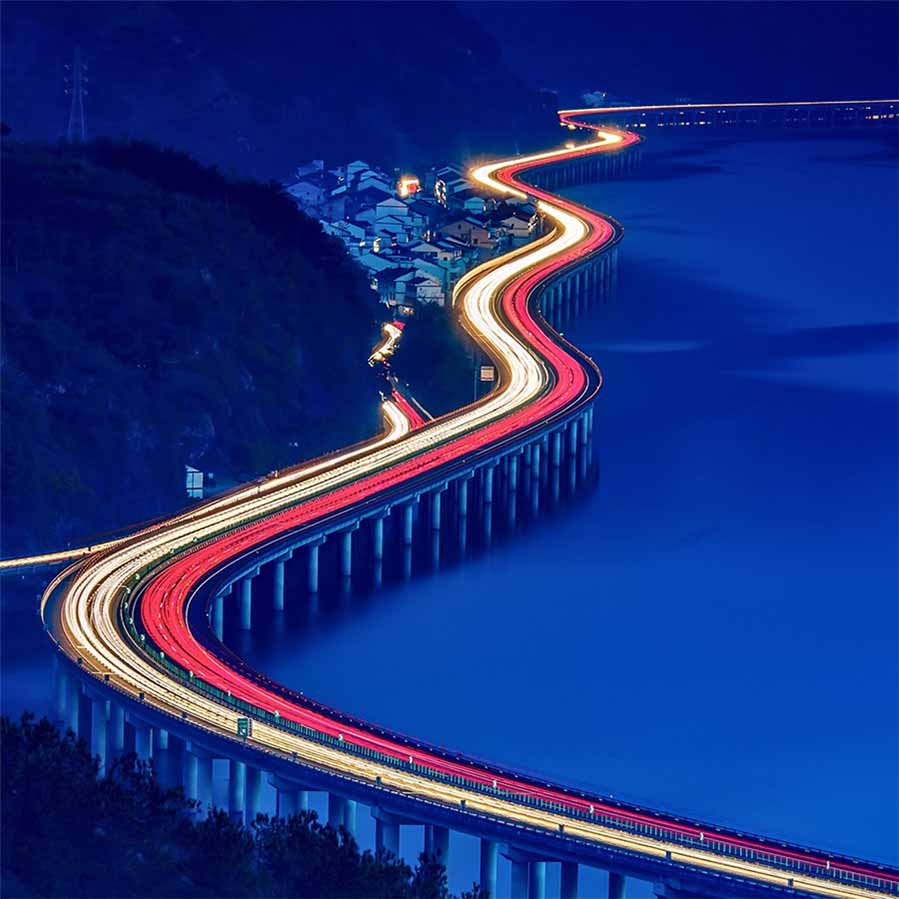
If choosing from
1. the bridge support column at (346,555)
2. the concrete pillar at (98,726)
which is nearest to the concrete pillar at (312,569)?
the bridge support column at (346,555)

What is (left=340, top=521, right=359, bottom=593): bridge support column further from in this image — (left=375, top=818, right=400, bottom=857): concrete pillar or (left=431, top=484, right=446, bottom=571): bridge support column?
(left=375, top=818, right=400, bottom=857): concrete pillar

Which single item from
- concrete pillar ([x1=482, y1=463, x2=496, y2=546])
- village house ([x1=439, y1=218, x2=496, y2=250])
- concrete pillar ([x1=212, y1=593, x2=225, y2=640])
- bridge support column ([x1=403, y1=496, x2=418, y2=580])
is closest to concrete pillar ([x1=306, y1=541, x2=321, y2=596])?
concrete pillar ([x1=212, y1=593, x2=225, y2=640])

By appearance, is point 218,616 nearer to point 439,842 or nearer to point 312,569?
point 312,569

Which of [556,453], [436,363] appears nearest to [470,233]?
[436,363]

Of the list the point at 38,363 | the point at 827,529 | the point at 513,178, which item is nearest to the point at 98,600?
the point at 38,363

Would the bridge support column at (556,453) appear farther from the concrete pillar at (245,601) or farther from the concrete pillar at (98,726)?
the concrete pillar at (98,726)

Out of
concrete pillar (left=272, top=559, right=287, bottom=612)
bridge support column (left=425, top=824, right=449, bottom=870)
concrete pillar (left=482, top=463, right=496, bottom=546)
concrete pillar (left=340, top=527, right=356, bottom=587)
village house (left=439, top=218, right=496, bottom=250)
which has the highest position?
village house (left=439, top=218, right=496, bottom=250)
